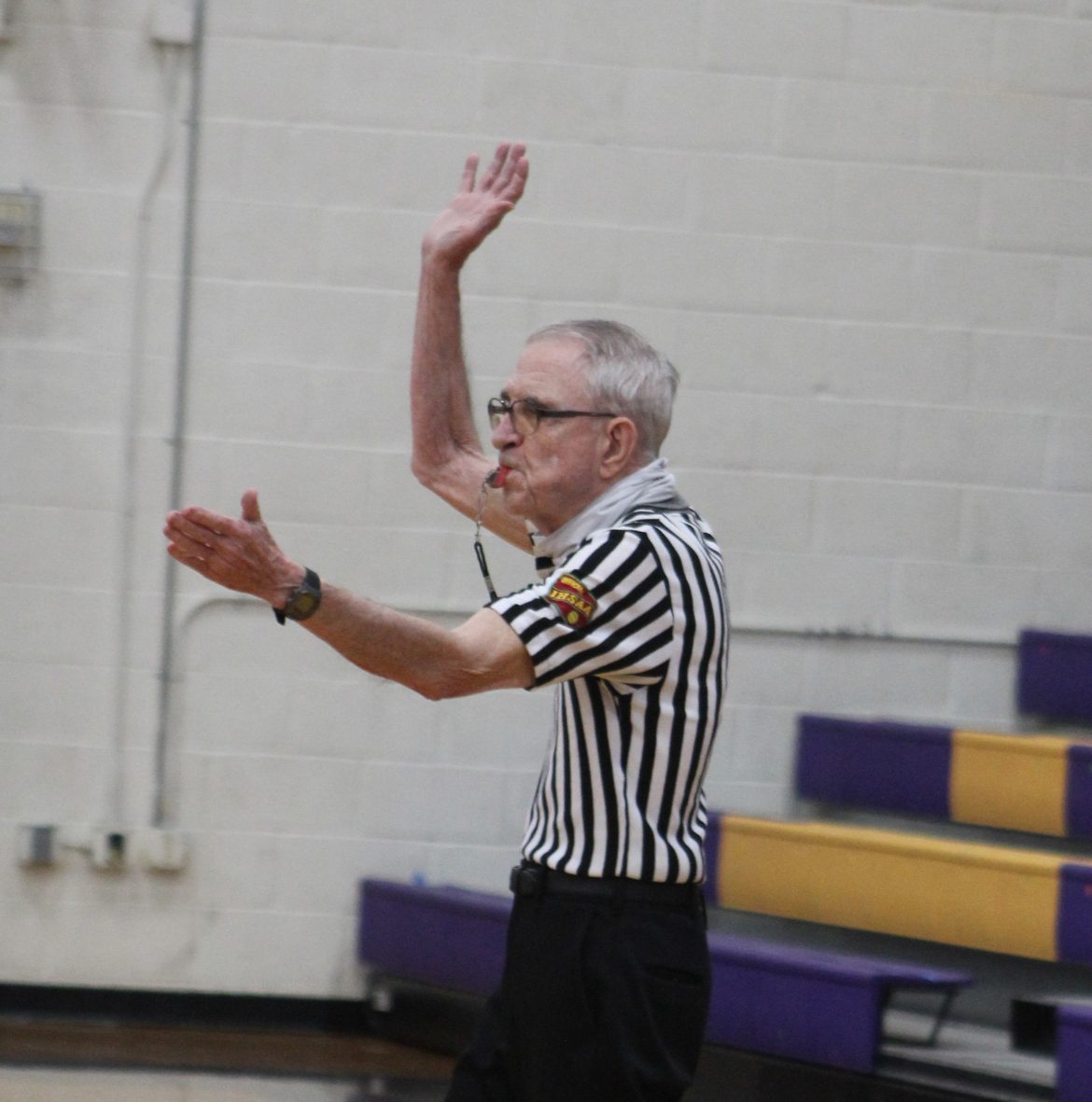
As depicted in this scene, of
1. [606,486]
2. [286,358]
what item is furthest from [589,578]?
[286,358]

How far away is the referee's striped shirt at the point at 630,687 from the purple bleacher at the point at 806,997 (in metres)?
1.34

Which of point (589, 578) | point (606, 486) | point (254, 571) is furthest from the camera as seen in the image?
point (606, 486)

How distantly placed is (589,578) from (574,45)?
8.90 ft

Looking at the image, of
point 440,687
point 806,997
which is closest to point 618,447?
point 440,687

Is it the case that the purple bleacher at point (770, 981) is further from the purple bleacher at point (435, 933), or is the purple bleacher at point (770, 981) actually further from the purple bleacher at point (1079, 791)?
the purple bleacher at point (1079, 791)

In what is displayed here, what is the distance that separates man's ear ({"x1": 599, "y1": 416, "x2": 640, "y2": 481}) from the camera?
2088 millimetres

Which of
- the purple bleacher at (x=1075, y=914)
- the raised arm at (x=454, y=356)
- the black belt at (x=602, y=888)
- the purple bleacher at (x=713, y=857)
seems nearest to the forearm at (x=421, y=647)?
the black belt at (x=602, y=888)

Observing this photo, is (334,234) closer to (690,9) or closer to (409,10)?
(409,10)

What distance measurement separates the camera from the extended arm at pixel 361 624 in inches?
70.9

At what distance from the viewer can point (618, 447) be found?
210 cm

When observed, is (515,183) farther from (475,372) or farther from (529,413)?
(475,372)

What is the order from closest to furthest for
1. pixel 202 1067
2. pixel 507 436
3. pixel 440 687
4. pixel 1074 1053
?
pixel 440 687
pixel 507 436
pixel 1074 1053
pixel 202 1067

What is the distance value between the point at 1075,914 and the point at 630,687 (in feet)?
5.46

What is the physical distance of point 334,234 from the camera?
4.34m
